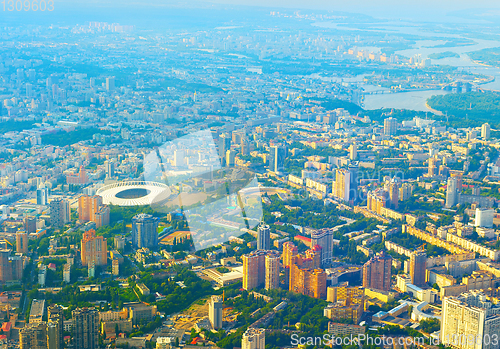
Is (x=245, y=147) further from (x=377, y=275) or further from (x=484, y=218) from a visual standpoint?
(x=377, y=275)

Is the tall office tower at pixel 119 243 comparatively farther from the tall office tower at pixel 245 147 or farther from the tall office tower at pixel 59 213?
the tall office tower at pixel 245 147

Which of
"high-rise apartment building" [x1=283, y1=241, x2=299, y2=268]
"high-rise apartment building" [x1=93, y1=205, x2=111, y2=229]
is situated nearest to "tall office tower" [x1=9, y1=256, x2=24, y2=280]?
"high-rise apartment building" [x1=93, y1=205, x2=111, y2=229]

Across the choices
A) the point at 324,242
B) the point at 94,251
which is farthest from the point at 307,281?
the point at 94,251

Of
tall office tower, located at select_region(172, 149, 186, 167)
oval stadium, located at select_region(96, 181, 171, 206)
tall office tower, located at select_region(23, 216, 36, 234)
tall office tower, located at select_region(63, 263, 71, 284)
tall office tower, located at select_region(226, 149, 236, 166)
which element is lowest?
tall office tower, located at select_region(63, 263, 71, 284)

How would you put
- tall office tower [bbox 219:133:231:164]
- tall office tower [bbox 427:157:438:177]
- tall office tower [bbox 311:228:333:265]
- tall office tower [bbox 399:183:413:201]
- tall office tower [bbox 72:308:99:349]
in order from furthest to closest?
tall office tower [bbox 427:157:438:177] → tall office tower [bbox 219:133:231:164] → tall office tower [bbox 399:183:413:201] → tall office tower [bbox 311:228:333:265] → tall office tower [bbox 72:308:99:349]

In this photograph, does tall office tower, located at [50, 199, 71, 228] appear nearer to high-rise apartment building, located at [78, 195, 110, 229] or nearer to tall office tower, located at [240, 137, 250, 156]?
high-rise apartment building, located at [78, 195, 110, 229]

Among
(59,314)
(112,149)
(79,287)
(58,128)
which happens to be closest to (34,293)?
(79,287)
